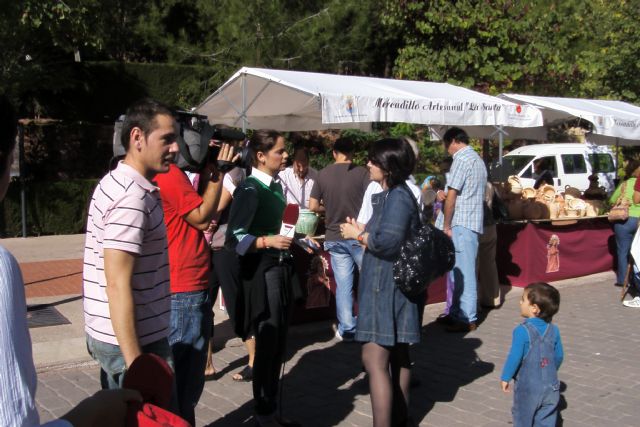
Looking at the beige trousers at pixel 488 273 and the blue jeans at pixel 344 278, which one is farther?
the beige trousers at pixel 488 273

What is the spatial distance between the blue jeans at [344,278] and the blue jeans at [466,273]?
45.9 inches

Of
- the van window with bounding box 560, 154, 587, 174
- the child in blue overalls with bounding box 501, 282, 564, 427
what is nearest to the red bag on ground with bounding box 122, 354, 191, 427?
the child in blue overalls with bounding box 501, 282, 564, 427

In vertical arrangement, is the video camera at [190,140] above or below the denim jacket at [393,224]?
above

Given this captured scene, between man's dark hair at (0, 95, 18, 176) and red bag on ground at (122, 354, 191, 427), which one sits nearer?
man's dark hair at (0, 95, 18, 176)

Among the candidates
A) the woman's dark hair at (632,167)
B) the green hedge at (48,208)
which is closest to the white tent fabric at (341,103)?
the woman's dark hair at (632,167)

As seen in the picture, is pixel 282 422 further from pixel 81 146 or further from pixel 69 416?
pixel 81 146

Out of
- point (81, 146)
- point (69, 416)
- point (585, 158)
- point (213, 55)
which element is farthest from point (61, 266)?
point (585, 158)

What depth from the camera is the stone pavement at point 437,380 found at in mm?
4953

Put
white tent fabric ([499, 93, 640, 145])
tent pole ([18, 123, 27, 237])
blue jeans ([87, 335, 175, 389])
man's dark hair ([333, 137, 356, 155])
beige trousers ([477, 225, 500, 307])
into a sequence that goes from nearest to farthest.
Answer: blue jeans ([87, 335, 175, 389]) < man's dark hair ([333, 137, 356, 155]) < beige trousers ([477, 225, 500, 307]) < white tent fabric ([499, 93, 640, 145]) < tent pole ([18, 123, 27, 237])

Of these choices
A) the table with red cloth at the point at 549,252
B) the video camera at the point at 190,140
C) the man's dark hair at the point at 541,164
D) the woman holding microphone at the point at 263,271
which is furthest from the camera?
the man's dark hair at the point at 541,164

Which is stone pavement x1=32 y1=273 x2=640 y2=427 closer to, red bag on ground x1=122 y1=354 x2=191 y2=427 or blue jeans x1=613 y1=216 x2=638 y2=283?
blue jeans x1=613 y1=216 x2=638 y2=283

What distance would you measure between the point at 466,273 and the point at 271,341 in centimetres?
333

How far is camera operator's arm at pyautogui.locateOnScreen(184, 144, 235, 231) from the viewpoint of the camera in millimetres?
3531

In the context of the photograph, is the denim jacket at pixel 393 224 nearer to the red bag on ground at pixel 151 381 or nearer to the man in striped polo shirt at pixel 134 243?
the man in striped polo shirt at pixel 134 243
